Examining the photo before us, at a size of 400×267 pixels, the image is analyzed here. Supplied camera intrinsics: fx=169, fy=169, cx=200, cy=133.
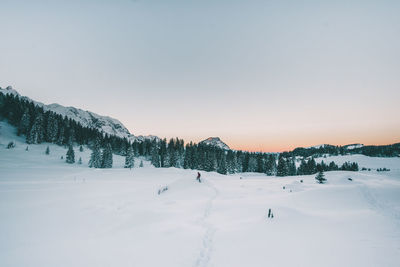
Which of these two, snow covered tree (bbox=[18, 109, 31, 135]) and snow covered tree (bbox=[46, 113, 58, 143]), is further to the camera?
snow covered tree (bbox=[46, 113, 58, 143])

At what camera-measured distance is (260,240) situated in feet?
30.4

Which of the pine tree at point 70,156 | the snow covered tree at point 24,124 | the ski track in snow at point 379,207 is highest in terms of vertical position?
the snow covered tree at point 24,124

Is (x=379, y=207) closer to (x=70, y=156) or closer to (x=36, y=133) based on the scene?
(x=70, y=156)

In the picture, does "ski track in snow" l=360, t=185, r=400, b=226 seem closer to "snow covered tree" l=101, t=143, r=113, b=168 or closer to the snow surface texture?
the snow surface texture

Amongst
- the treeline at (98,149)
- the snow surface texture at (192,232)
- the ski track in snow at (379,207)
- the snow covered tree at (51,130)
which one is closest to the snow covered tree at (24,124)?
the treeline at (98,149)

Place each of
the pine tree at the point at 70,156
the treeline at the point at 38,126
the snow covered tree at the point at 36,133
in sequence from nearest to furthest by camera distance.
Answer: the pine tree at the point at 70,156 → the snow covered tree at the point at 36,133 → the treeline at the point at 38,126

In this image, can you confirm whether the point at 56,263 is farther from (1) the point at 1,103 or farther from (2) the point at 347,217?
(1) the point at 1,103

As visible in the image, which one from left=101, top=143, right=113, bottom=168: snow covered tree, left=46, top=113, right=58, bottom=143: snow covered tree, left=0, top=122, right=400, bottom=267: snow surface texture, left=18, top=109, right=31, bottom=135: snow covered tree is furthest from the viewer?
left=46, top=113, right=58, bottom=143: snow covered tree

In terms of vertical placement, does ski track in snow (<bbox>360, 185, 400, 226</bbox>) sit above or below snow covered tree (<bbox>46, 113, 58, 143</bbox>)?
below

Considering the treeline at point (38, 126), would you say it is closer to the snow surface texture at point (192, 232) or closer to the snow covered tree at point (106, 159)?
the snow covered tree at point (106, 159)

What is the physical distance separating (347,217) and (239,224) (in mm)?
8971

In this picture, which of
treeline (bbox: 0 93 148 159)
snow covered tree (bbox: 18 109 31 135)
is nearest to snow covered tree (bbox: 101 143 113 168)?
treeline (bbox: 0 93 148 159)

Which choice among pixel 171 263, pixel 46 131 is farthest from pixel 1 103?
pixel 171 263

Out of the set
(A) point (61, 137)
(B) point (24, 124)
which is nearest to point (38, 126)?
(B) point (24, 124)
